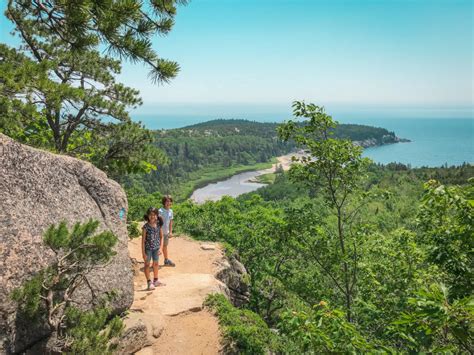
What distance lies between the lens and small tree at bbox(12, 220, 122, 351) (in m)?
5.01

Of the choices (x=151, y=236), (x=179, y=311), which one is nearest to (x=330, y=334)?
(x=179, y=311)

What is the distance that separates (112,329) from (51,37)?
11.0m

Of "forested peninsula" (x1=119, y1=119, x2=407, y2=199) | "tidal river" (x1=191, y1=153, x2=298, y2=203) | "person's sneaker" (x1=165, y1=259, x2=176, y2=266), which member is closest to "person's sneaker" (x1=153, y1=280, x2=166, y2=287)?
"person's sneaker" (x1=165, y1=259, x2=176, y2=266)

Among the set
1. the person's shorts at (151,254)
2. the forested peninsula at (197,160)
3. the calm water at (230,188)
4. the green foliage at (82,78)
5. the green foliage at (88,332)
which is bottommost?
the calm water at (230,188)

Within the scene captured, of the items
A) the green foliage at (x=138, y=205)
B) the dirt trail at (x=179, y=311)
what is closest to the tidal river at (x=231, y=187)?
the green foliage at (x=138, y=205)

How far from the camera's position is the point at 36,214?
606 centimetres

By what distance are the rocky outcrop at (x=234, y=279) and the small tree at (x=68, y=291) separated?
7337 millimetres

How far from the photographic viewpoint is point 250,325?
29.4 feet

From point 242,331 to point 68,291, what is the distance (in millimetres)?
4264

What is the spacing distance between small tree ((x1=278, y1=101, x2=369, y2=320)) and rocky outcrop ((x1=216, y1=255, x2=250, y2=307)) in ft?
13.9

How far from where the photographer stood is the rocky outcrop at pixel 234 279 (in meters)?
13.2

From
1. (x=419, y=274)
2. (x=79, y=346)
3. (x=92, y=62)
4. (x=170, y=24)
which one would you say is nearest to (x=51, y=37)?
(x=92, y=62)

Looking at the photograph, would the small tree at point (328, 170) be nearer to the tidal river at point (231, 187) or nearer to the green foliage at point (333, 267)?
the green foliage at point (333, 267)

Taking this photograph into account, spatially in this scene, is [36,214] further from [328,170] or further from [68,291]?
[328,170]
